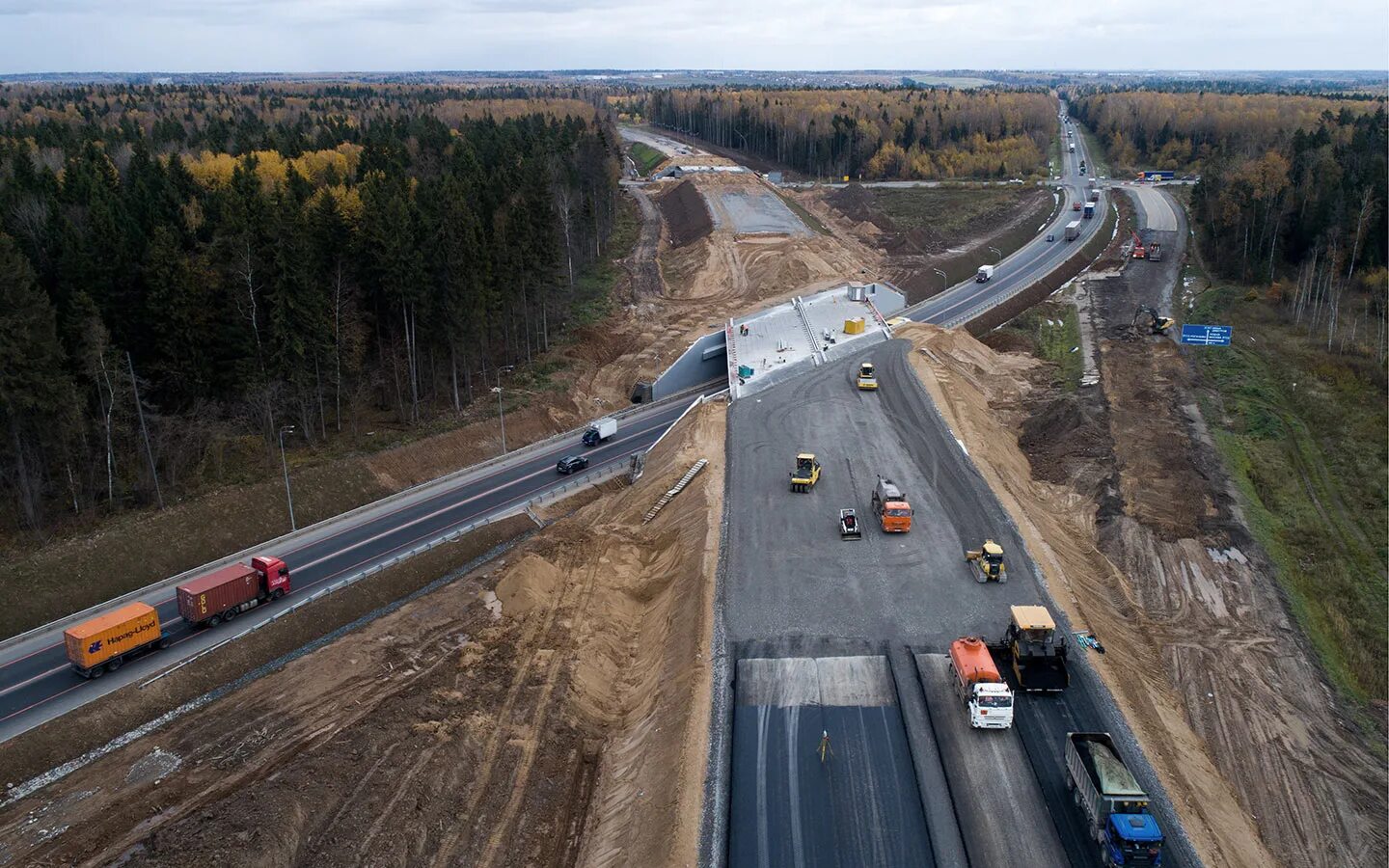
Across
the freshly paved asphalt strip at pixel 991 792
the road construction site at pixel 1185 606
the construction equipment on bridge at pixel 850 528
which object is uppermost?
the construction equipment on bridge at pixel 850 528

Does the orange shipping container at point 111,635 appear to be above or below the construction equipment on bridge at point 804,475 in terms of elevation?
below

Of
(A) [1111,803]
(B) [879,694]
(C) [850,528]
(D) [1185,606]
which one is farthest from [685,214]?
(A) [1111,803]

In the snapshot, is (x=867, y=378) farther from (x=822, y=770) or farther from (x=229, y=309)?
(x=229, y=309)

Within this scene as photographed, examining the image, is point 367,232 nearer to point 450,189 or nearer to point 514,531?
point 450,189

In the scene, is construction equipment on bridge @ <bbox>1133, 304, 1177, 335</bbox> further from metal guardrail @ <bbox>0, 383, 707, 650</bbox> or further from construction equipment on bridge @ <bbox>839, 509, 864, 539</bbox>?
construction equipment on bridge @ <bbox>839, 509, 864, 539</bbox>

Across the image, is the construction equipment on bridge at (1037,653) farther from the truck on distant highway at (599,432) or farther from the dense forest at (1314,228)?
the dense forest at (1314,228)

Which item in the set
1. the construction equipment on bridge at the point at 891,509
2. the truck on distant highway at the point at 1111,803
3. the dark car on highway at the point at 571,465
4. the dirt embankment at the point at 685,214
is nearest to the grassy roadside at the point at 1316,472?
the construction equipment on bridge at the point at 891,509
